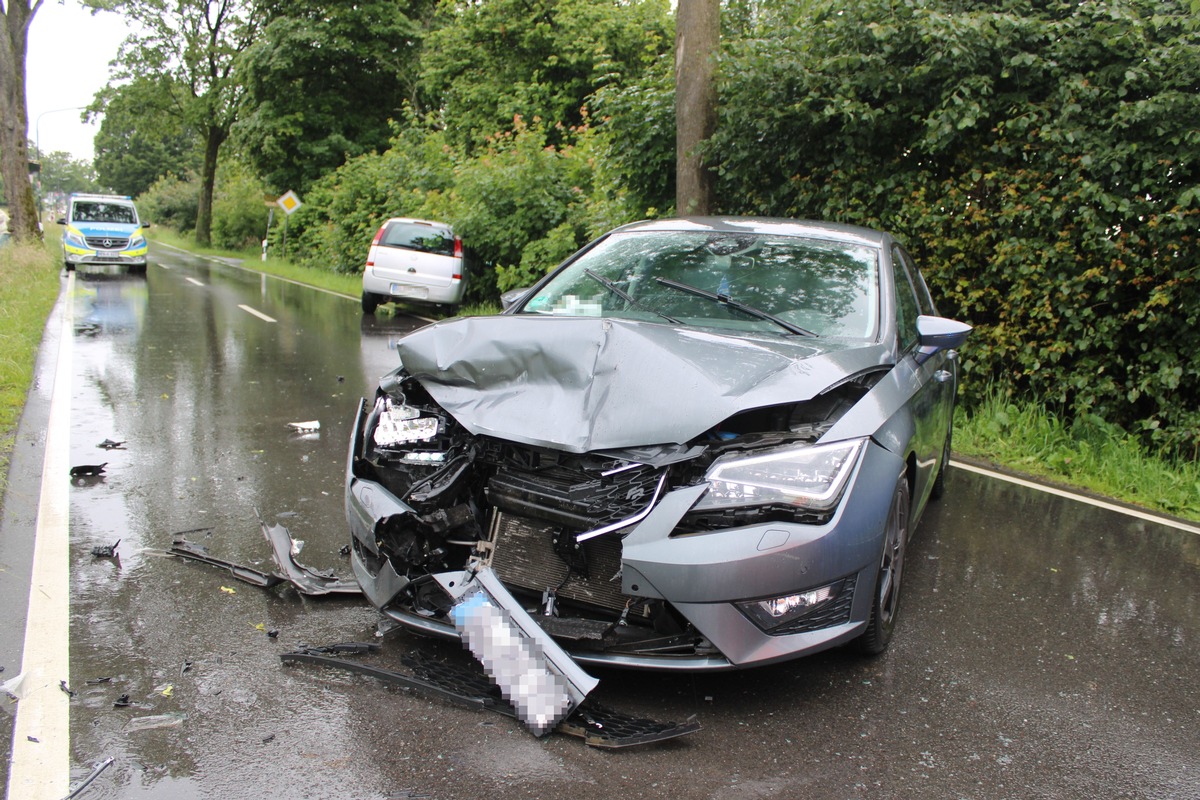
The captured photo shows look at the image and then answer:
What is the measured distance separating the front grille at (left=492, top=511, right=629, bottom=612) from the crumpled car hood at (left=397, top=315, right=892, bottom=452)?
1.07ft

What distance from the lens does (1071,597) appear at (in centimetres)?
457

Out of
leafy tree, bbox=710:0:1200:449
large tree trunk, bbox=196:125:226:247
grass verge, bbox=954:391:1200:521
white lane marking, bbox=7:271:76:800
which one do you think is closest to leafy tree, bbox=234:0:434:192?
large tree trunk, bbox=196:125:226:247

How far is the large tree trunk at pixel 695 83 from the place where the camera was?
10.2m

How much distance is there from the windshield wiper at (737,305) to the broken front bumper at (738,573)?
1129mm

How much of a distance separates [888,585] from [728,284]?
1.71m

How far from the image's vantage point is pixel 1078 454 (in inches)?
290

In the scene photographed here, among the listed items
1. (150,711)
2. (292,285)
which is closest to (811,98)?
(150,711)

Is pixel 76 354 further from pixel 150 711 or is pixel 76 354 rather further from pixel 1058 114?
pixel 1058 114

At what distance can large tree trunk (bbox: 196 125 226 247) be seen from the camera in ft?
147

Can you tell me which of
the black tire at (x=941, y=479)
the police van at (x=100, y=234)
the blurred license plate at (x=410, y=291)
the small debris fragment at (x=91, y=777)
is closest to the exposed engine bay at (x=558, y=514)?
the small debris fragment at (x=91, y=777)

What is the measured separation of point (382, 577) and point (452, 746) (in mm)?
735

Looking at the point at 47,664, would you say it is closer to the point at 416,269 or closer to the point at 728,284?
the point at 728,284

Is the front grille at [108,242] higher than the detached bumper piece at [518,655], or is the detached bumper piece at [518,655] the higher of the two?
the front grille at [108,242]

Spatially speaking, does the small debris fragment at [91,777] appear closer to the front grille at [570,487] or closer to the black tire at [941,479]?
the front grille at [570,487]
